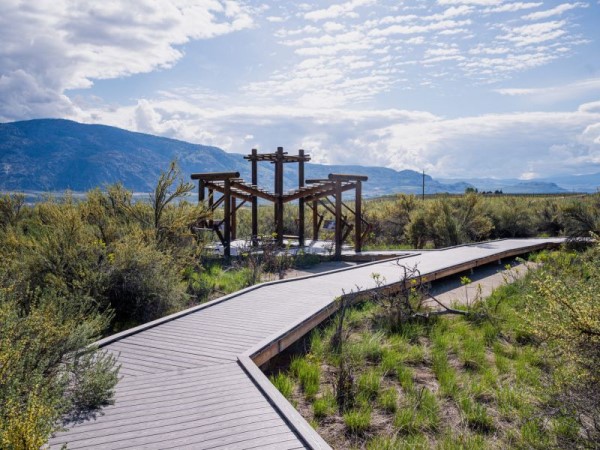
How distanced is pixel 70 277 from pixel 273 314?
321 centimetres

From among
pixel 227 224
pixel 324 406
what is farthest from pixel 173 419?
pixel 227 224

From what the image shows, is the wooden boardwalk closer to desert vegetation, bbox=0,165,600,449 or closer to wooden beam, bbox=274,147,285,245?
desert vegetation, bbox=0,165,600,449

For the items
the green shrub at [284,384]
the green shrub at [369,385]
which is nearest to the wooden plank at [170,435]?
the green shrub at [284,384]

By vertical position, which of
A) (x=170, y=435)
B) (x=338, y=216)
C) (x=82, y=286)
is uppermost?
(x=338, y=216)

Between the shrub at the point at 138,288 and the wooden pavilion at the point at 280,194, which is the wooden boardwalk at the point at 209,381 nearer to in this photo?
the shrub at the point at 138,288

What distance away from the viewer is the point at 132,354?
5.40 meters

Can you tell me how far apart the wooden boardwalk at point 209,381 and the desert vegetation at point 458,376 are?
58 cm

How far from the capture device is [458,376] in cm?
593

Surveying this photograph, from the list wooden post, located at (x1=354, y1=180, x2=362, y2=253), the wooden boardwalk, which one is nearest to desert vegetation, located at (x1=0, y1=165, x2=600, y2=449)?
the wooden boardwalk

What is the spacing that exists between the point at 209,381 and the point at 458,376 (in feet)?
10.0

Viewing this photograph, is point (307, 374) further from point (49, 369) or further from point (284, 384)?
point (49, 369)

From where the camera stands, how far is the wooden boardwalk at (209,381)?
3.61 metres

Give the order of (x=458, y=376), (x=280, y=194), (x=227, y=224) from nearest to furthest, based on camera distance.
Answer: (x=458, y=376) < (x=227, y=224) < (x=280, y=194)

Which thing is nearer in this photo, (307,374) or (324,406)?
(324,406)
